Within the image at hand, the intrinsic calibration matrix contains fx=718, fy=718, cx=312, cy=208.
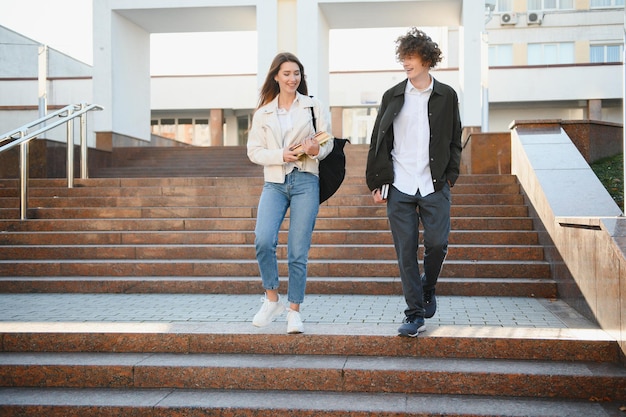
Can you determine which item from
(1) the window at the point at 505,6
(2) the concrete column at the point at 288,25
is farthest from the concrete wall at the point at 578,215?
(1) the window at the point at 505,6

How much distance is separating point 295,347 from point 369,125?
24969mm

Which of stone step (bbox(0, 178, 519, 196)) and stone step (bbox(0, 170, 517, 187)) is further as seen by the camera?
stone step (bbox(0, 170, 517, 187))

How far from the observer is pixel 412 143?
4.82 m

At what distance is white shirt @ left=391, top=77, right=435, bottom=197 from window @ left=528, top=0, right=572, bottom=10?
119ft

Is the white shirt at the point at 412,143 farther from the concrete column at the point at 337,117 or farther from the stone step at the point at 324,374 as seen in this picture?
the concrete column at the point at 337,117

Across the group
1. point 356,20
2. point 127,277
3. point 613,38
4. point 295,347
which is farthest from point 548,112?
point 295,347

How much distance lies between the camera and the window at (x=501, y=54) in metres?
37.3

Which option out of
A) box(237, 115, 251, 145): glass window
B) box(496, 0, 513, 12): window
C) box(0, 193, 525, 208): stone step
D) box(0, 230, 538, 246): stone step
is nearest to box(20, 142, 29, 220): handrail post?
box(0, 230, 538, 246): stone step

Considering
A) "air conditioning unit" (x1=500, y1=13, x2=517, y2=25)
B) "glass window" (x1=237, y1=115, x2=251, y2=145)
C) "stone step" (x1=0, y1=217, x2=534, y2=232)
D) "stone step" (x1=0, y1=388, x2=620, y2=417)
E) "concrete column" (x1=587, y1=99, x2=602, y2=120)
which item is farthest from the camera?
"air conditioning unit" (x1=500, y1=13, x2=517, y2=25)

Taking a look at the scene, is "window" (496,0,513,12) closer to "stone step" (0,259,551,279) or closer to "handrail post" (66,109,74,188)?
"handrail post" (66,109,74,188)

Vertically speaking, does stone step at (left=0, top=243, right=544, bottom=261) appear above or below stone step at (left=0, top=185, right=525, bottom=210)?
below

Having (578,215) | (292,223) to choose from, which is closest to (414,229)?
(292,223)

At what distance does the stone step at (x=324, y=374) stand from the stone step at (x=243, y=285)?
94.7 inches

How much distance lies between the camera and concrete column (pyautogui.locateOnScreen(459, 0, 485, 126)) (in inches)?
640
